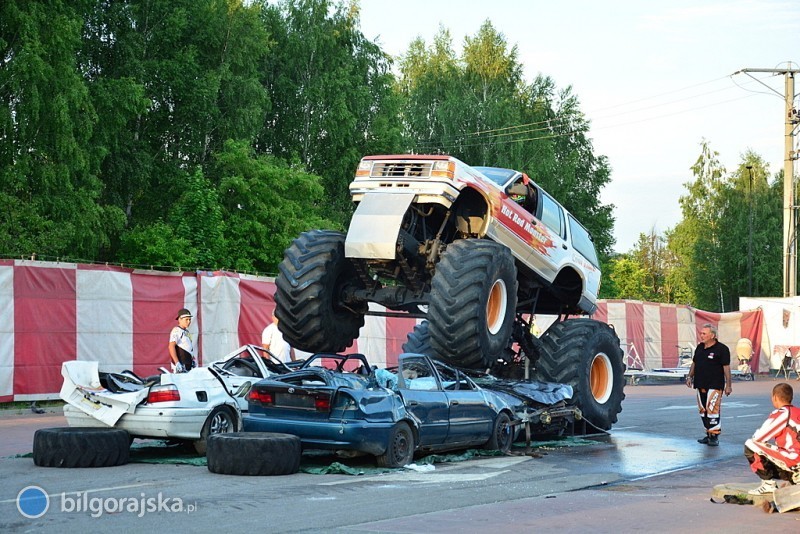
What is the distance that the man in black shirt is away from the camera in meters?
16.0

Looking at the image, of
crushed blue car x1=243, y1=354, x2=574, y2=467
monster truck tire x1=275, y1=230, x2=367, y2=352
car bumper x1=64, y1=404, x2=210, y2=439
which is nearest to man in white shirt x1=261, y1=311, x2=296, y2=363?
monster truck tire x1=275, y1=230, x2=367, y2=352

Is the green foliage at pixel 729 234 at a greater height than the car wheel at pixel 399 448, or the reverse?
the green foliage at pixel 729 234

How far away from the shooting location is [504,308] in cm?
1341

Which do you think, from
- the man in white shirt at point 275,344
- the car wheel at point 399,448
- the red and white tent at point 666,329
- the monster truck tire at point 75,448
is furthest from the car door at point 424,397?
the red and white tent at point 666,329

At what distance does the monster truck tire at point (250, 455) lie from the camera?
11.0 meters

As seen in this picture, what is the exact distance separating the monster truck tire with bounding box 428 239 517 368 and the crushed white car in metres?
2.46

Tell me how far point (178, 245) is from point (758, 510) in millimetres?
30349

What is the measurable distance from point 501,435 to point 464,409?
1.01 m

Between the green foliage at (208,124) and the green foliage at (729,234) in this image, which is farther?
the green foliage at (729,234)

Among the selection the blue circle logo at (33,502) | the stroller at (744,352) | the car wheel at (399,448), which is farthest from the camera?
the stroller at (744,352)

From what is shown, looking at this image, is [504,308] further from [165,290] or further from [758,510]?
[165,290]

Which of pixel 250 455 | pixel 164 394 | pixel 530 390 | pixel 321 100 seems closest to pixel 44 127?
pixel 321 100

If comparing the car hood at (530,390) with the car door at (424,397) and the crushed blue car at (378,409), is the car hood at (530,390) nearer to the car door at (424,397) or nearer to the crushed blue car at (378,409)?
the crushed blue car at (378,409)

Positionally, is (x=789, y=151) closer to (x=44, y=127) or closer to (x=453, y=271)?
(x=44, y=127)
